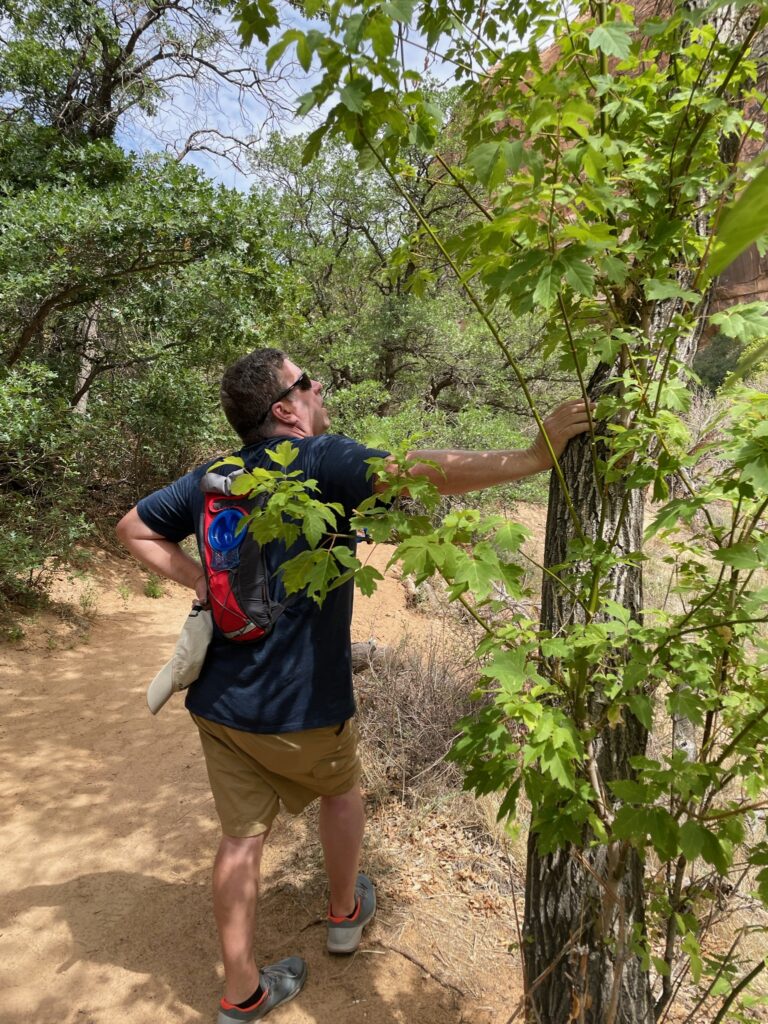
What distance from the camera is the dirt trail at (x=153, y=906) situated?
2129mm

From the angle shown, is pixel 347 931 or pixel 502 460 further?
pixel 347 931

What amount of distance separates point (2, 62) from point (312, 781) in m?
7.13

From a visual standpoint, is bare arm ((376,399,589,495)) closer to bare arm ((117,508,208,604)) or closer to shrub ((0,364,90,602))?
bare arm ((117,508,208,604))

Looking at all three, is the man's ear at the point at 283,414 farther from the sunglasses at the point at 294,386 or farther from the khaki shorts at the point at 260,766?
the khaki shorts at the point at 260,766

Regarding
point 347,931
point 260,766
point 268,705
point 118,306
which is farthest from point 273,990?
point 118,306

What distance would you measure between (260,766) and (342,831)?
40 cm

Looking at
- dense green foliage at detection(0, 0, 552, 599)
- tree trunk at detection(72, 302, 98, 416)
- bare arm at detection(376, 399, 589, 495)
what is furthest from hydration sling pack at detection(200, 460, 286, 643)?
tree trunk at detection(72, 302, 98, 416)

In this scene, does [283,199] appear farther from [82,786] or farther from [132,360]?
[82,786]

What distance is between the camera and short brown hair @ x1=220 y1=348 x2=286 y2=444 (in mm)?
1896

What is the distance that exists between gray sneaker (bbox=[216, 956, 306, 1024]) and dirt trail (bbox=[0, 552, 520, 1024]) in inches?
2.1

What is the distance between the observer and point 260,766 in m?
1.95

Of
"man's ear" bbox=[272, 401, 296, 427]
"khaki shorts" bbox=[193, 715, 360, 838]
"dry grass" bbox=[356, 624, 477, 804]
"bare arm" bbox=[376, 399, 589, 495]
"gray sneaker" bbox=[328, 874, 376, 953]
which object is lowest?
"gray sneaker" bbox=[328, 874, 376, 953]

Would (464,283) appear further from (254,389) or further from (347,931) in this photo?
(347,931)

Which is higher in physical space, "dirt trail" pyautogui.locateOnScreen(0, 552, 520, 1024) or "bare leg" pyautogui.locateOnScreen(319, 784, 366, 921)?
"bare leg" pyautogui.locateOnScreen(319, 784, 366, 921)
